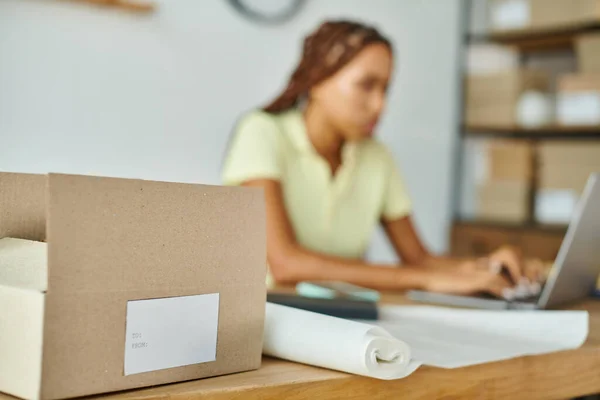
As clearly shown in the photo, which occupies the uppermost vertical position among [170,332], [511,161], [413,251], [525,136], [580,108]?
[580,108]

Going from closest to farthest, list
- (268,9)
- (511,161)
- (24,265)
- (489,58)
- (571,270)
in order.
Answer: (24,265) → (571,270) → (268,9) → (511,161) → (489,58)

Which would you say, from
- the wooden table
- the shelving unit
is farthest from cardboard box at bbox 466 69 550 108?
the wooden table

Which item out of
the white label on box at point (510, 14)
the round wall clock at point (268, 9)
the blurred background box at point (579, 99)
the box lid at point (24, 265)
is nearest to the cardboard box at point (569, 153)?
the blurred background box at point (579, 99)

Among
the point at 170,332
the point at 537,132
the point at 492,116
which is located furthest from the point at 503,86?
the point at 170,332

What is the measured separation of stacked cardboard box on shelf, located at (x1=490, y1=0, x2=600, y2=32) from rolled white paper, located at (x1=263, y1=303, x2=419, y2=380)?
2.78 m

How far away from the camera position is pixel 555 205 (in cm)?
332

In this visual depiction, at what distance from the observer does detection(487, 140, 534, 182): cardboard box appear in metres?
3.38

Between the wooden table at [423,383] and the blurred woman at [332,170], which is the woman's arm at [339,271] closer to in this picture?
the blurred woman at [332,170]

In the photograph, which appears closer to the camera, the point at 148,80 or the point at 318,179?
the point at 318,179

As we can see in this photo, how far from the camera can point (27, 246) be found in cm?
64

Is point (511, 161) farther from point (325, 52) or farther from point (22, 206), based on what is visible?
point (22, 206)

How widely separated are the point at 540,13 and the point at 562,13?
0.11 m

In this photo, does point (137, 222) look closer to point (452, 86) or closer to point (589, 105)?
point (589, 105)

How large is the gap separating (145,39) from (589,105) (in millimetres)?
1874
